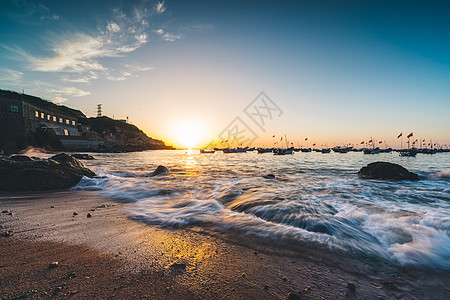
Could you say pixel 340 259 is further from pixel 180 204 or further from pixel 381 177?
pixel 381 177

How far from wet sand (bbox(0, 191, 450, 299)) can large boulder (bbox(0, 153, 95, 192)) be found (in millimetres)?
5262

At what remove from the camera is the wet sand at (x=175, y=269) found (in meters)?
2.76

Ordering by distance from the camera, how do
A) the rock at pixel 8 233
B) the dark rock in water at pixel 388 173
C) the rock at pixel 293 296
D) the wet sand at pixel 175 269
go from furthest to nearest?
the dark rock in water at pixel 388 173
the rock at pixel 8 233
the wet sand at pixel 175 269
the rock at pixel 293 296

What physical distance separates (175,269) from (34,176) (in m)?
10.3

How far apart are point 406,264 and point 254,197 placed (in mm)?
5688

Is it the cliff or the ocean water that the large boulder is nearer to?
the ocean water

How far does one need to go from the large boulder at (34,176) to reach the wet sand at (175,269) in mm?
5262

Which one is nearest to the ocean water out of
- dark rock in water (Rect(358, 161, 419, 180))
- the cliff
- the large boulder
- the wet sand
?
the wet sand

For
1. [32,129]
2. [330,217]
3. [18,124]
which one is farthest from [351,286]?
[32,129]

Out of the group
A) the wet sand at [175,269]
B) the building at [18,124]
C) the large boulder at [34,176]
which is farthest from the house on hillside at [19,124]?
the wet sand at [175,269]

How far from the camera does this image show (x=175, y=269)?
3273 mm

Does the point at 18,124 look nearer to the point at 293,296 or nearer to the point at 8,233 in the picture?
the point at 8,233

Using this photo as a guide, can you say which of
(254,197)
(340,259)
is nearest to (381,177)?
(254,197)

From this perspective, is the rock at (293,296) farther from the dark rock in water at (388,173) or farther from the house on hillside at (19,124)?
the house on hillside at (19,124)
